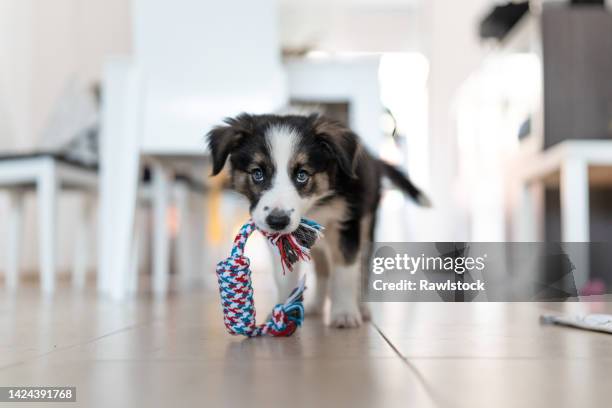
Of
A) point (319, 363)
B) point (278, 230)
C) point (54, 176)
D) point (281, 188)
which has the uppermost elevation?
point (54, 176)

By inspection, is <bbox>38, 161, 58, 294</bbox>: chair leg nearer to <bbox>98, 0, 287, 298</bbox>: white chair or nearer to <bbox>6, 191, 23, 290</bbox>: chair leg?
<bbox>98, 0, 287, 298</bbox>: white chair

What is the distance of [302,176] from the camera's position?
178 centimetres

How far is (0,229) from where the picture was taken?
18.8ft

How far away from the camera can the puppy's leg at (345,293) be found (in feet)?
6.23

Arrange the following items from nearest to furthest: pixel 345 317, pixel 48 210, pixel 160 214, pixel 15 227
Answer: pixel 345 317
pixel 48 210
pixel 160 214
pixel 15 227

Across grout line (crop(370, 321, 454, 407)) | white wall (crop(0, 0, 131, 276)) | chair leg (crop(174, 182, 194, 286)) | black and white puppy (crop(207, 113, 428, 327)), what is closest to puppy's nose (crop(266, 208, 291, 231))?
black and white puppy (crop(207, 113, 428, 327))

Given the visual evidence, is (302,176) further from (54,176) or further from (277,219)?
(54,176)

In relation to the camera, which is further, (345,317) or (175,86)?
(175,86)

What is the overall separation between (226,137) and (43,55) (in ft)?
17.2

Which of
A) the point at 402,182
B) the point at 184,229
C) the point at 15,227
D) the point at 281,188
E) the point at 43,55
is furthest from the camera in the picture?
the point at 43,55

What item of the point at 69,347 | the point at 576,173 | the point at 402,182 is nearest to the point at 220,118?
the point at 402,182

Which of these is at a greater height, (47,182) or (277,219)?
(47,182)

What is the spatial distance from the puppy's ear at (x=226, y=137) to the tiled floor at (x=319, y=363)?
44 cm

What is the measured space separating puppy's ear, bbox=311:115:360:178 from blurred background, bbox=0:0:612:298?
1.18 ft
